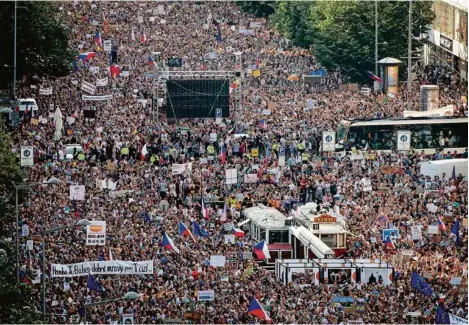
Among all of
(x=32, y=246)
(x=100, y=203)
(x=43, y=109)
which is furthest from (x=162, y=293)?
(x=43, y=109)

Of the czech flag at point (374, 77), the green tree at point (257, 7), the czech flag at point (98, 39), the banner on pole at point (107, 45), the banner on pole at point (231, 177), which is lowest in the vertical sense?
the banner on pole at point (231, 177)

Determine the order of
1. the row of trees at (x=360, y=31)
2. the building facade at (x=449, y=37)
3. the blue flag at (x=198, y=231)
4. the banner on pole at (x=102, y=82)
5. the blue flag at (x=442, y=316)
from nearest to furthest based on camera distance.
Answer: the blue flag at (x=442, y=316) < the blue flag at (x=198, y=231) < the banner on pole at (x=102, y=82) < the row of trees at (x=360, y=31) < the building facade at (x=449, y=37)

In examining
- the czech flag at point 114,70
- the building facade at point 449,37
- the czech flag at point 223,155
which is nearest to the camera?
the czech flag at point 223,155

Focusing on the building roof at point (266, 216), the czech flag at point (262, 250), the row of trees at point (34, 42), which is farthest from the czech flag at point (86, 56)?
the czech flag at point (262, 250)

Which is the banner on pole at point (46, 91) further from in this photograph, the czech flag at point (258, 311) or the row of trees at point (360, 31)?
the czech flag at point (258, 311)

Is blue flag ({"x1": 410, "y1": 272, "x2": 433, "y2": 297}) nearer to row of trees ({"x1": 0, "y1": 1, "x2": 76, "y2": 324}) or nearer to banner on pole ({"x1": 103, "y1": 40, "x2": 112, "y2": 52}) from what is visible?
row of trees ({"x1": 0, "y1": 1, "x2": 76, "y2": 324})

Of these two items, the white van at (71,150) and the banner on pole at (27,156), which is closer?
the banner on pole at (27,156)
